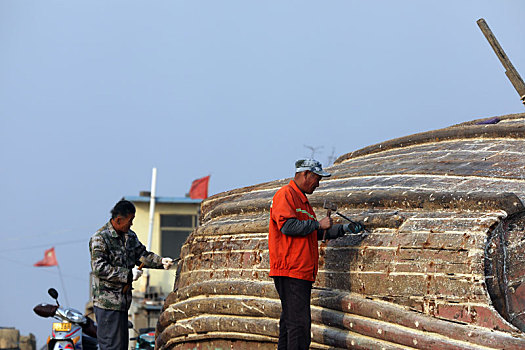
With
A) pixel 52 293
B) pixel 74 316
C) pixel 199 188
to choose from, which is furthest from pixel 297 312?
pixel 199 188

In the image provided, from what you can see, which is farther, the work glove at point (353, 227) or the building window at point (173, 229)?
the building window at point (173, 229)

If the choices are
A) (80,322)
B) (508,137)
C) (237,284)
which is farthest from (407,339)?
(80,322)

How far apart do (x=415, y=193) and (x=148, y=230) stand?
20101 mm

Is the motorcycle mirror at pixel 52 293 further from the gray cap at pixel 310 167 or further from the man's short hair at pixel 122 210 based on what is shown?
the gray cap at pixel 310 167

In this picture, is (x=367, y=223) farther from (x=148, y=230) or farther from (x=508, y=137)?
(x=148, y=230)

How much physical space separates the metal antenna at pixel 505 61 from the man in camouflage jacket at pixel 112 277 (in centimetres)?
320

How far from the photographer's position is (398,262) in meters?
5.46

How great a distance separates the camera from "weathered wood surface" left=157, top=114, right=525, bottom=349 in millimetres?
5094

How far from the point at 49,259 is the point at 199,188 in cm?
644

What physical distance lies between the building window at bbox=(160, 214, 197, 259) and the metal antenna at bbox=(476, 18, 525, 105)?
61.0 feet

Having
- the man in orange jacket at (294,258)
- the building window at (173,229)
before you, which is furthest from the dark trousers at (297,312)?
the building window at (173,229)

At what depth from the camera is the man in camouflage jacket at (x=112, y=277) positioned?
6.57 meters

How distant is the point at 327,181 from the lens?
7.34 metres

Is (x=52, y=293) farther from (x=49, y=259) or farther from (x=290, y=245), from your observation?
(x=49, y=259)
